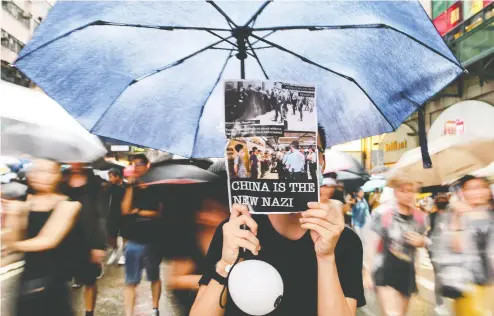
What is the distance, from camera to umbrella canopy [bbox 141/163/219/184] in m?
4.16

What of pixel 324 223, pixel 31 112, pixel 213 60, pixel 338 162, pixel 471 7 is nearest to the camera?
pixel 324 223

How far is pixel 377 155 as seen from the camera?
18.5 meters

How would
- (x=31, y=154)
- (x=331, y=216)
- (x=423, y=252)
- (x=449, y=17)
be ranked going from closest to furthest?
(x=331, y=216) < (x=31, y=154) < (x=423, y=252) < (x=449, y=17)

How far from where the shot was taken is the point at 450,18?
17734mm

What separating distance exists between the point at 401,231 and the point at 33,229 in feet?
11.6

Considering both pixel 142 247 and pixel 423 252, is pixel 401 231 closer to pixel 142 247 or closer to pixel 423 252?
pixel 142 247

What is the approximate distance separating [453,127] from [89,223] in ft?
48.0

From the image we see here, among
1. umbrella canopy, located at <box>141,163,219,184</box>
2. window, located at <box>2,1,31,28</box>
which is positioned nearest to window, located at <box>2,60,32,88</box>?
window, located at <box>2,1,31,28</box>

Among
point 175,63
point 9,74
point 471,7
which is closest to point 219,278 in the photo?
point 175,63

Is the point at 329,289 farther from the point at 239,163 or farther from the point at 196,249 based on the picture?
the point at 196,249

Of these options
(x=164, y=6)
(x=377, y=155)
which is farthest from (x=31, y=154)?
(x=377, y=155)

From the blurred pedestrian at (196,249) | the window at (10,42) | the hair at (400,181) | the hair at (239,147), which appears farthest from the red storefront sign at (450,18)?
the window at (10,42)

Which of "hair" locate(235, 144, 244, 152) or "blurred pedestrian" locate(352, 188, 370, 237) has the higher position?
"hair" locate(235, 144, 244, 152)

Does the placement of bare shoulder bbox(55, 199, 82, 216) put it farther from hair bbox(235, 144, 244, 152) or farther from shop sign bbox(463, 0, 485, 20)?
shop sign bbox(463, 0, 485, 20)
